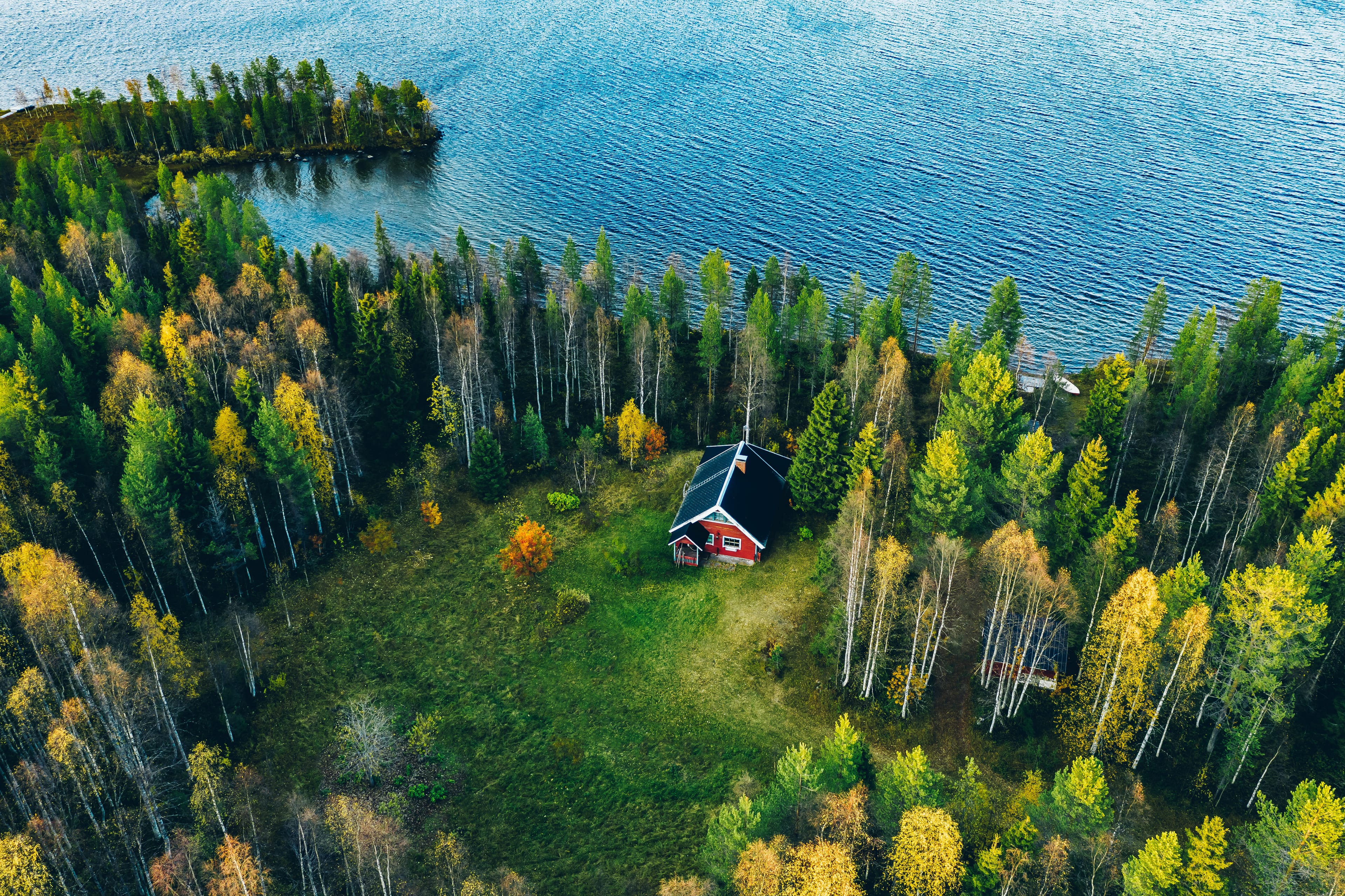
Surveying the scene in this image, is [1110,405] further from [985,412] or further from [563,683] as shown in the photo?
[563,683]

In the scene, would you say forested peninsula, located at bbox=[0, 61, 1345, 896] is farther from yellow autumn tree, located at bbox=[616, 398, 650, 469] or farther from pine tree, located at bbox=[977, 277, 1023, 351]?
yellow autumn tree, located at bbox=[616, 398, 650, 469]

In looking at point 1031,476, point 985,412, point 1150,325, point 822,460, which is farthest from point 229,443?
point 1150,325

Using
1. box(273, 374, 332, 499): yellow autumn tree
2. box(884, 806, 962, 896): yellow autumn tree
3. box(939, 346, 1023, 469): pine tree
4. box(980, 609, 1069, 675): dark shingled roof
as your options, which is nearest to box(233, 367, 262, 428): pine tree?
box(273, 374, 332, 499): yellow autumn tree

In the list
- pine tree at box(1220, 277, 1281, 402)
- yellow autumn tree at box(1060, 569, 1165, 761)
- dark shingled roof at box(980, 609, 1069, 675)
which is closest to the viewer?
yellow autumn tree at box(1060, 569, 1165, 761)

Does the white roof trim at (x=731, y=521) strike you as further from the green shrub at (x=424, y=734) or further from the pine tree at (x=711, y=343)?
the green shrub at (x=424, y=734)

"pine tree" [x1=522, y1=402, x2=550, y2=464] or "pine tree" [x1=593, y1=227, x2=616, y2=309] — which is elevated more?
"pine tree" [x1=593, y1=227, x2=616, y2=309]
